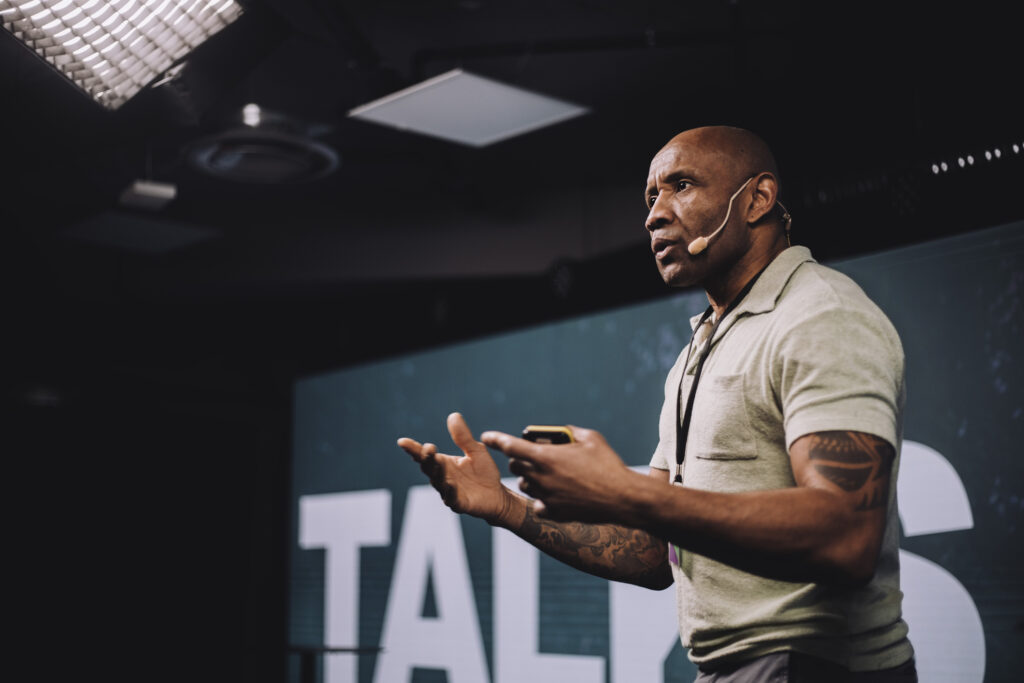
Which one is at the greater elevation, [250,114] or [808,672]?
[250,114]

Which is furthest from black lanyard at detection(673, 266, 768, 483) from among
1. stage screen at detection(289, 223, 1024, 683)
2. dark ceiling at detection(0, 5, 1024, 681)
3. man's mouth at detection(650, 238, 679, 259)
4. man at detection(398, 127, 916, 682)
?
stage screen at detection(289, 223, 1024, 683)

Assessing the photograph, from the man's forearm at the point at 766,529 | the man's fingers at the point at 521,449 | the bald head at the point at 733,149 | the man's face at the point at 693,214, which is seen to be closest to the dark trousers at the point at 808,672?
the man's forearm at the point at 766,529

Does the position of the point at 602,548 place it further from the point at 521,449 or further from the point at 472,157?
the point at 472,157

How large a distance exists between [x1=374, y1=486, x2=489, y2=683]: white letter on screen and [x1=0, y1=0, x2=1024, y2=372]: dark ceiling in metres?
0.92

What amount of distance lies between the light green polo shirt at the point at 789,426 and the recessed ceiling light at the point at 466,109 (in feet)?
6.39

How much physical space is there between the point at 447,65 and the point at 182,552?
10.5ft

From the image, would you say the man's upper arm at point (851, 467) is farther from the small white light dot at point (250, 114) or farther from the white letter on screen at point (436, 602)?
the white letter on screen at point (436, 602)

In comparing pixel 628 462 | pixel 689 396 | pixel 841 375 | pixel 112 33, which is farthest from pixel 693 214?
pixel 628 462

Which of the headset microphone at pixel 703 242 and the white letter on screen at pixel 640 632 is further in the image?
the white letter on screen at pixel 640 632

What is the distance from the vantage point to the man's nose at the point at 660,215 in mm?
1549

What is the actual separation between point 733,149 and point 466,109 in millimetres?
2020

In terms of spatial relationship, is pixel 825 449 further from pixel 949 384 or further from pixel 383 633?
pixel 383 633

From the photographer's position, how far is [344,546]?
5.06 metres

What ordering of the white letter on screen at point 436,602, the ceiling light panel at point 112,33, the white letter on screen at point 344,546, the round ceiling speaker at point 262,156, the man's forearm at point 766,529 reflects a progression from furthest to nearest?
the white letter on screen at point 344,546, the white letter on screen at point 436,602, the round ceiling speaker at point 262,156, the ceiling light panel at point 112,33, the man's forearm at point 766,529
